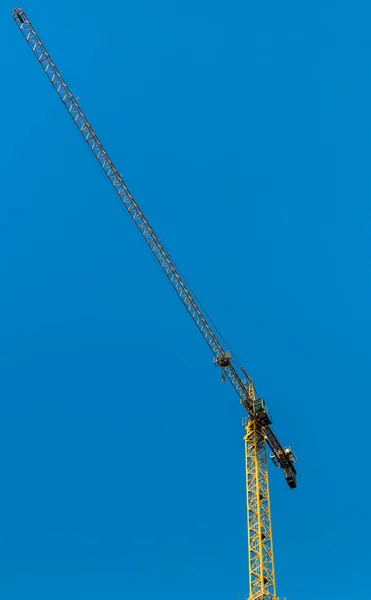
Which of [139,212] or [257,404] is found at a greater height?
[139,212]

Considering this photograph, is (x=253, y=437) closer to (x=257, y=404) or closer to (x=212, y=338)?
(x=257, y=404)

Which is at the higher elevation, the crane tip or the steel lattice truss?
the crane tip

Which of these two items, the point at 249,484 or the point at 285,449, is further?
the point at 285,449

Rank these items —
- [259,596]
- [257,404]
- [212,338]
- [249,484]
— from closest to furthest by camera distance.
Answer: [259,596]
[249,484]
[257,404]
[212,338]

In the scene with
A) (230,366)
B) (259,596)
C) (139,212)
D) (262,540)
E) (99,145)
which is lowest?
(259,596)

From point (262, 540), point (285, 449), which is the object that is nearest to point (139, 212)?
point (285, 449)

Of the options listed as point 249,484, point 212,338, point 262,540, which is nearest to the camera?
point 262,540

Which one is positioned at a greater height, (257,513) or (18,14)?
(18,14)

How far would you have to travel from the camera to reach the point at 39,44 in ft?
201

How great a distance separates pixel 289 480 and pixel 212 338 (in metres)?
15.0

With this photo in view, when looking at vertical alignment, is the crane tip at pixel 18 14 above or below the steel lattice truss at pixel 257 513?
above

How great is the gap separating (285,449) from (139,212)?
89.1ft

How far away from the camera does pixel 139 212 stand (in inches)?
2516

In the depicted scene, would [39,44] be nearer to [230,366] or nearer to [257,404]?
[230,366]
